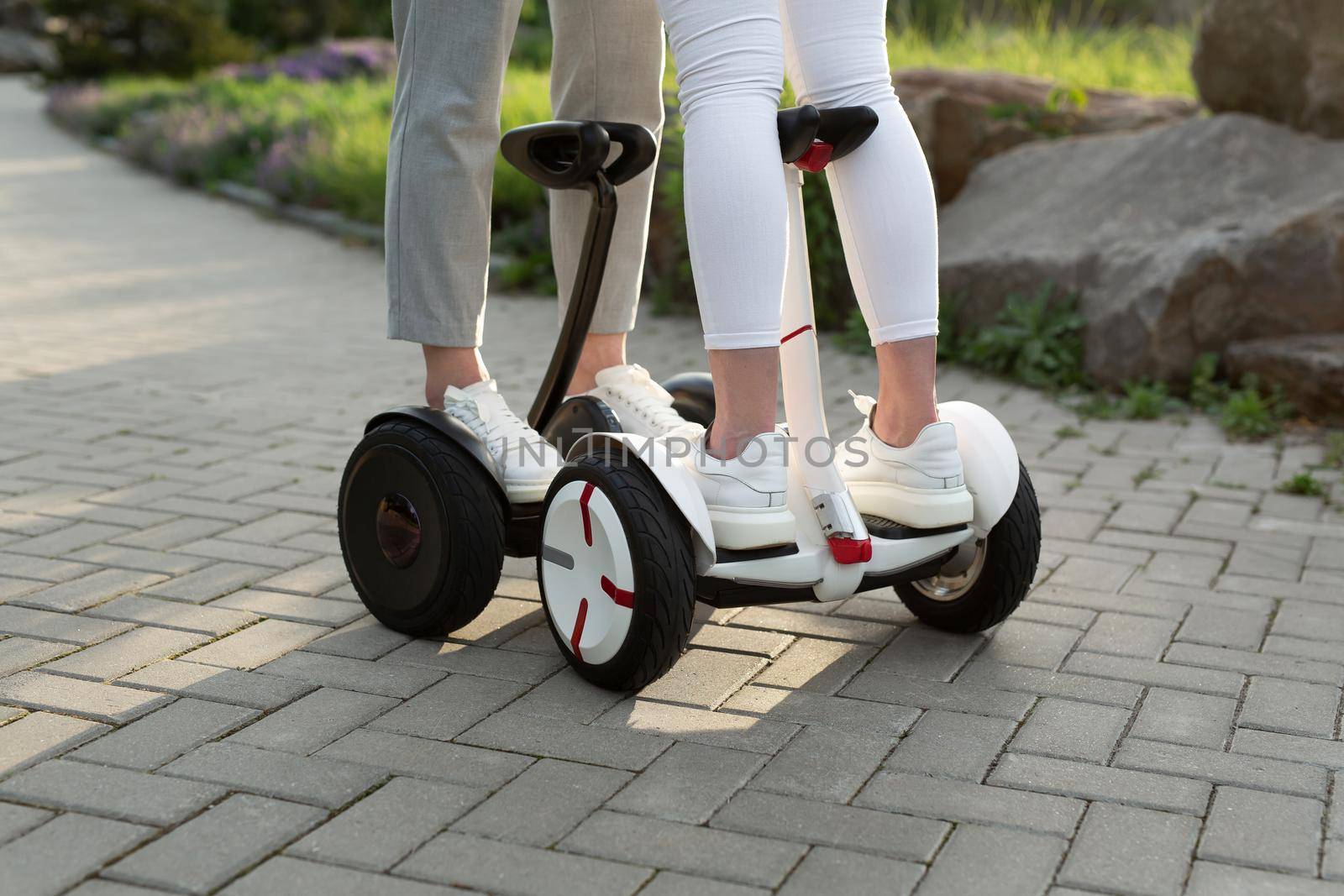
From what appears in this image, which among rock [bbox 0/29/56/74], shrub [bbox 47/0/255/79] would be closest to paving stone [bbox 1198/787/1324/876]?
shrub [bbox 47/0/255/79]

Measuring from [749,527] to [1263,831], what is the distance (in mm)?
755

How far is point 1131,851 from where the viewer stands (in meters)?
1.66

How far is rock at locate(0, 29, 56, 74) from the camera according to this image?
2572 centimetres

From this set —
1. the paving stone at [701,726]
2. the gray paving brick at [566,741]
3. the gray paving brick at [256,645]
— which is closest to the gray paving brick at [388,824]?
the gray paving brick at [566,741]

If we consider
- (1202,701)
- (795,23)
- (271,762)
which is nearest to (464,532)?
(271,762)

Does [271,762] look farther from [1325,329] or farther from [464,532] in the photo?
[1325,329]

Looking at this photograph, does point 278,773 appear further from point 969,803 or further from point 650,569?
point 969,803

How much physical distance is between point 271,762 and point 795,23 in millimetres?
1269

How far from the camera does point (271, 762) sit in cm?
187

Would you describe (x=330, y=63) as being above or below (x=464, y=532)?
above

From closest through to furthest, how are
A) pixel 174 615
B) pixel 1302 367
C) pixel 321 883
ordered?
pixel 321 883
pixel 174 615
pixel 1302 367

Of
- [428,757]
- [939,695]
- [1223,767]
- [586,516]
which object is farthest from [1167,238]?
[428,757]

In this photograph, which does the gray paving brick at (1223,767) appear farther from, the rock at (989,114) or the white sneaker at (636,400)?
the rock at (989,114)

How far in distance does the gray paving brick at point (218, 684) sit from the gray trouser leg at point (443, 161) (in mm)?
586
